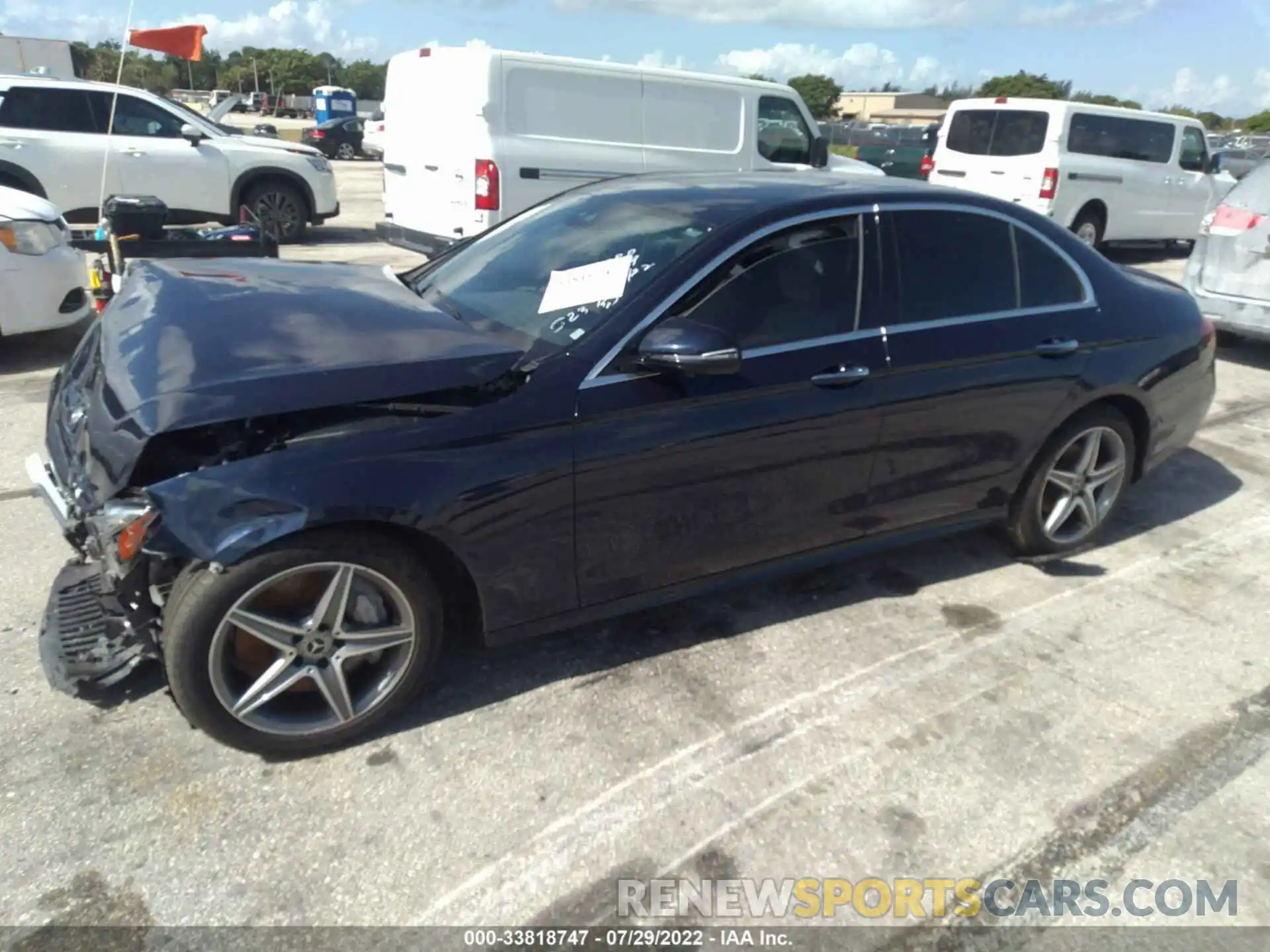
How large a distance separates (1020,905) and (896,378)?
5.92 ft

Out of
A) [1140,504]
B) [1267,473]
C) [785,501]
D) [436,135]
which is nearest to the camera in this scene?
[785,501]

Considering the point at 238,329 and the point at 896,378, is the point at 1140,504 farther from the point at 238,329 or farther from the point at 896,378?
the point at 238,329

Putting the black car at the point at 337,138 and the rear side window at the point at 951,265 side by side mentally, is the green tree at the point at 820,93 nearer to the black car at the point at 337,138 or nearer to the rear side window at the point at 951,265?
the black car at the point at 337,138

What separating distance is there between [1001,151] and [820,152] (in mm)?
3259

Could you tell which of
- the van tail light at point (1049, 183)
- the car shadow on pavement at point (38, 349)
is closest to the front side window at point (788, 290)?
the car shadow on pavement at point (38, 349)

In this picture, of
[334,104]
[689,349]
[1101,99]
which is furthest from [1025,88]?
[689,349]

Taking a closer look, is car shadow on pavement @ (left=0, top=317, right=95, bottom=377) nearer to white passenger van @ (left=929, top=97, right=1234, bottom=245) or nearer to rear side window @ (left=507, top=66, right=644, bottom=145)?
rear side window @ (left=507, top=66, right=644, bottom=145)

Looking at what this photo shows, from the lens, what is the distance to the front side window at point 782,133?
10.2 metres

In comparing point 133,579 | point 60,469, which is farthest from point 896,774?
point 60,469

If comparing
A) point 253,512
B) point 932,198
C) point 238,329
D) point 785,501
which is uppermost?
point 932,198

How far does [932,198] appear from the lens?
3.66 meters

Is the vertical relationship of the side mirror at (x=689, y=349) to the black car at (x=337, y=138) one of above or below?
below

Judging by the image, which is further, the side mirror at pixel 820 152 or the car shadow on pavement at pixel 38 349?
the side mirror at pixel 820 152

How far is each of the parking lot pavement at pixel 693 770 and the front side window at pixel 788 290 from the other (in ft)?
3.78
